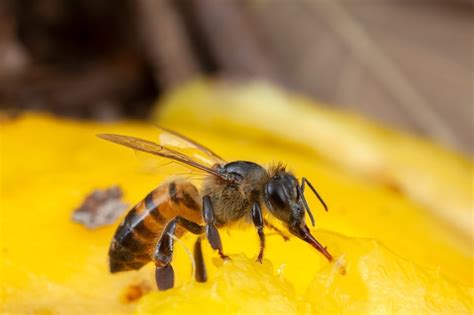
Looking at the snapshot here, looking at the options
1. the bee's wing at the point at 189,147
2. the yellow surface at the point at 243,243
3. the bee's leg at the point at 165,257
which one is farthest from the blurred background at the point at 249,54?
the bee's leg at the point at 165,257

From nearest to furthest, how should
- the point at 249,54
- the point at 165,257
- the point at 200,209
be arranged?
the point at 165,257
the point at 200,209
the point at 249,54

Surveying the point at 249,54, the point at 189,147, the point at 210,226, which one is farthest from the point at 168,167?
the point at 249,54

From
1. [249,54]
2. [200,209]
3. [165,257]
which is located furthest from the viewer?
[249,54]

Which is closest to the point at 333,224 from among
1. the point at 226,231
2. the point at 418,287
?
the point at 226,231

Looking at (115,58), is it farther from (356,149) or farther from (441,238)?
(441,238)

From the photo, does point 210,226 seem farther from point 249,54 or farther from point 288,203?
point 249,54

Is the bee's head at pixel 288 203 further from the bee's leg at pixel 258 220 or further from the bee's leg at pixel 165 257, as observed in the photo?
the bee's leg at pixel 165 257
